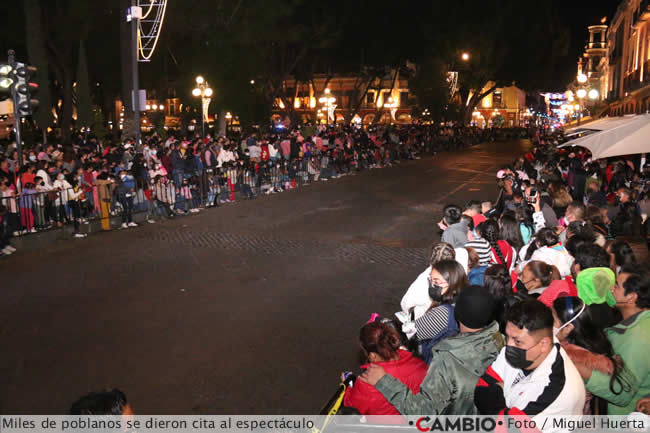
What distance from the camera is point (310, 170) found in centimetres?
2262

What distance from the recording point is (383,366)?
11.1 feet

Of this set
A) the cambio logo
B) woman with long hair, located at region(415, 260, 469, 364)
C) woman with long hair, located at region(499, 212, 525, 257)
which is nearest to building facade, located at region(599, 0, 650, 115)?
woman with long hair, located at region(499, 212, 525, 257)

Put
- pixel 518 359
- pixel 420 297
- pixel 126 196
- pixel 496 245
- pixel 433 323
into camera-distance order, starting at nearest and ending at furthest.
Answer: pixel 518 359 → pixel 433 323 → pixel 420 297 → pixel 496 245 → pixel 126 196

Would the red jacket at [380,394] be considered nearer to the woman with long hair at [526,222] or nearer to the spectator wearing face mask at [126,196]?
the woman with long hair at [526,222]

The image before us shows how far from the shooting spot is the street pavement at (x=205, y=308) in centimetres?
554

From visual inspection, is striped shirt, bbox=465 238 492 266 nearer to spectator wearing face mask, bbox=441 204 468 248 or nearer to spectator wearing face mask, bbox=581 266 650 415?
spectator wearing face mask, bbox=441 204 468 248

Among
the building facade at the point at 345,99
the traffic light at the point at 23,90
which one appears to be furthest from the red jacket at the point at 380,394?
the building facade at the point at 345,99

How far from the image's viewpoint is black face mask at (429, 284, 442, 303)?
4.45m

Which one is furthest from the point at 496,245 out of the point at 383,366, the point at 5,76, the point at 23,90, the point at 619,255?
the point at 5,76

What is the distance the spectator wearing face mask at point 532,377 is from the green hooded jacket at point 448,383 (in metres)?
0.18

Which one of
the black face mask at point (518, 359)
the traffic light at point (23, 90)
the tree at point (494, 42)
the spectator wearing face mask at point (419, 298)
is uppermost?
the tree at point (494, 42)

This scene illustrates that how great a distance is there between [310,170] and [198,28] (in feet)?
39.1

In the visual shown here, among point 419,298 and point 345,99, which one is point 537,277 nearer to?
point 419,298

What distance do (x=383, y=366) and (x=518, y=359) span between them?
79 cm
